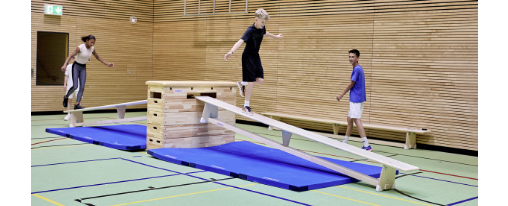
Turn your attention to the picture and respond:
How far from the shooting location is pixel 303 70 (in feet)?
30.4

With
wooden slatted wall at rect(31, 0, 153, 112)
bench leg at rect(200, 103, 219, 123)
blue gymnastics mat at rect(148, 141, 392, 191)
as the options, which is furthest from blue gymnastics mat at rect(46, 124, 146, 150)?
wooden slatted wall at rect(31, 0, 153, 112)

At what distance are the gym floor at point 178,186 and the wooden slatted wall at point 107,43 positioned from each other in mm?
4824

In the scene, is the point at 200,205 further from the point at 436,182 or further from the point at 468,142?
the point at 468,142

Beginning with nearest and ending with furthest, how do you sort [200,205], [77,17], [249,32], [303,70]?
[200,205], [249,32], [303,70], [77,17]

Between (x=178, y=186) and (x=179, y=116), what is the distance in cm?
195

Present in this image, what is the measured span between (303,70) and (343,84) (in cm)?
94

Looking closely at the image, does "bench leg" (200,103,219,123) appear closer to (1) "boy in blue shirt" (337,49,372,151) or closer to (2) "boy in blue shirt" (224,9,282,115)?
(2) "boy in blue shirt" (224,9,282,115)

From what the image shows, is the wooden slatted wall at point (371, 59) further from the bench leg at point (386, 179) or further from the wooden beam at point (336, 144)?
the bench leg at point (386, 179)

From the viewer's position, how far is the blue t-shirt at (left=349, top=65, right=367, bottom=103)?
6828 millimetres

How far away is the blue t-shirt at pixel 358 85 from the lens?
6828mm

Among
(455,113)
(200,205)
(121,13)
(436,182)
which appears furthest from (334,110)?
(121,13)

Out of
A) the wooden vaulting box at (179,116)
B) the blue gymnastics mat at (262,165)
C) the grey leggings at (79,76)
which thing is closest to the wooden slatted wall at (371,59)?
the blue gymnastics mat at (262,165)

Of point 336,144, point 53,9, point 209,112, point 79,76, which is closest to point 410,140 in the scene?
point 336,144

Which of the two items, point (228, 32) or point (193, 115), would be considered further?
point (228, 32)
